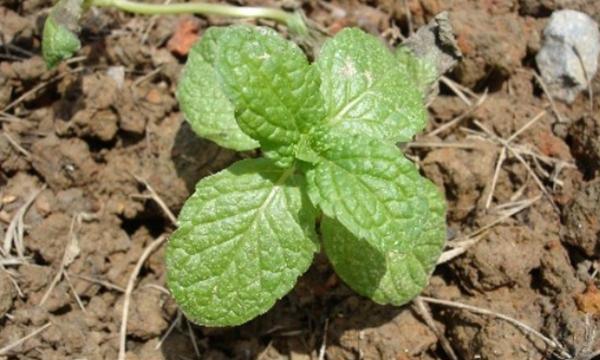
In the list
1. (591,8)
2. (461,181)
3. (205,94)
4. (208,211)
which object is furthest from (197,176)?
(591,8)

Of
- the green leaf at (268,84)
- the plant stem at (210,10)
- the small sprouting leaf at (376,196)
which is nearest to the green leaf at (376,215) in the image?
the small sprouting leaf at (376,196)

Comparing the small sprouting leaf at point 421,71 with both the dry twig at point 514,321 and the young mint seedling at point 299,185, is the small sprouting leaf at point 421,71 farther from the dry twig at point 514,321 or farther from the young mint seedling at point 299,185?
the dry twig at point 514,321

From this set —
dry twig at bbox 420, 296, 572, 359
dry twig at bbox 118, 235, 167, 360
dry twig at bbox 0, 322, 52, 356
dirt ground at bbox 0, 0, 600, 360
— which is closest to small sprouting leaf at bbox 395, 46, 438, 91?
dirt ground at bbox 0, 0, 600, 360

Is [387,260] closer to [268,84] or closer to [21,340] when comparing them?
[268,84]

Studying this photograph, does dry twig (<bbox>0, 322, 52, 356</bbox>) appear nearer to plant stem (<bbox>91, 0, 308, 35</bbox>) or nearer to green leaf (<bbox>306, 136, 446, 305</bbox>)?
green leaf (<bbox>306, 136, 446, 305</bbox>)

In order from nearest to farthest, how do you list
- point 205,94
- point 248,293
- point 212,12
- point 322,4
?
point 248,293 < point 205,94 < point 212,12 < point 322,4

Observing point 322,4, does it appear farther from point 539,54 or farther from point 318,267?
point 318,267

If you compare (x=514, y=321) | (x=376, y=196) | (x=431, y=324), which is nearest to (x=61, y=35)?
(x=376, y=196)
